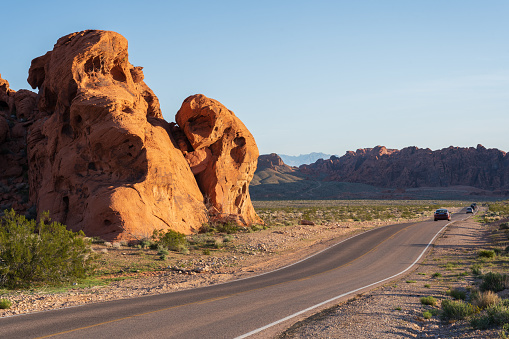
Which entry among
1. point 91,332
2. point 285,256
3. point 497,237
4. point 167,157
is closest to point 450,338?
point 91,332

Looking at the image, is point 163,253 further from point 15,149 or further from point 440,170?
point 440,170

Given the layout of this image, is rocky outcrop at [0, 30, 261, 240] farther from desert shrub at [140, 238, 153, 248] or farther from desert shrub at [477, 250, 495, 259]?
desert shrub at [477, 250, 495, 259]

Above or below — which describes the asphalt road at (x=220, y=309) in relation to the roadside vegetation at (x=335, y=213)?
above

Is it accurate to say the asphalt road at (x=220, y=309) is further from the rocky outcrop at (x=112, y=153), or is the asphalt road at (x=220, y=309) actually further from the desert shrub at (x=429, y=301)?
the rocky outcrop at (x=112, y=153)

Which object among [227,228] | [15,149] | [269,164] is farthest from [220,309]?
[269,164]

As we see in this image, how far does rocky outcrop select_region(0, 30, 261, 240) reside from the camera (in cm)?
2559

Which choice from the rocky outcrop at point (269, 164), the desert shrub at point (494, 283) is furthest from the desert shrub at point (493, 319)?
the rocky outcrop at point (269, 164)

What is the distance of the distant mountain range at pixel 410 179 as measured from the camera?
140 metres

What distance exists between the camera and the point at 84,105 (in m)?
25.7

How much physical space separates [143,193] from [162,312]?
1554 cm

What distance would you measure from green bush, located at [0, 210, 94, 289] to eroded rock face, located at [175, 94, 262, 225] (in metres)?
16.9

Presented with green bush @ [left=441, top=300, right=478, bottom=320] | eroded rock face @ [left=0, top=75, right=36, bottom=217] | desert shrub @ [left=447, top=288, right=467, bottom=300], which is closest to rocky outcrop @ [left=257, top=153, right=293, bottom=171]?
eroded rock face @ [left=0, top=75, right=36, bottom=217]

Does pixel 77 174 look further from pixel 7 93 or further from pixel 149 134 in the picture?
pixel 7 93

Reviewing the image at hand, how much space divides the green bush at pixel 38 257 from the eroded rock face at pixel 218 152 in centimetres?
1693
